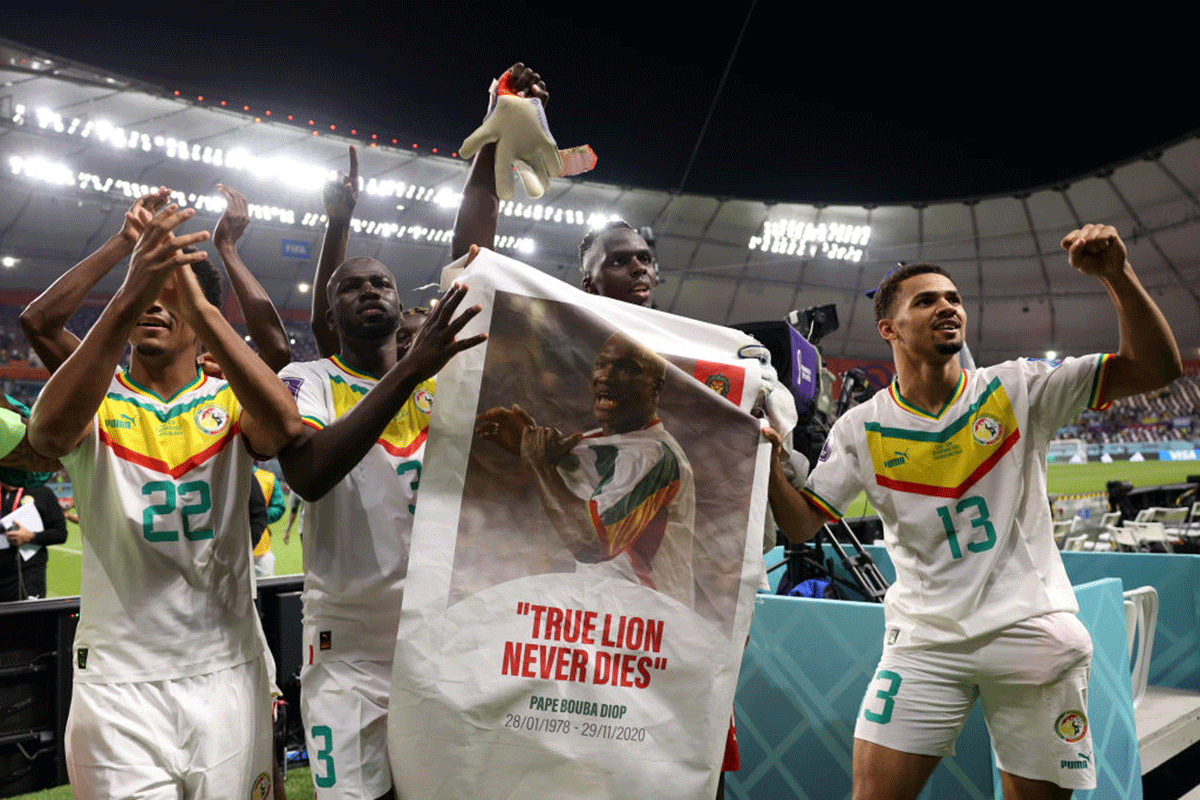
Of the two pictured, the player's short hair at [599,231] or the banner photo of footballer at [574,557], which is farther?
the player's short hair at [599,231]

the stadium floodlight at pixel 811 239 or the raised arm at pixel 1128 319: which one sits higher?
the stadium floodlight at pixel 811 239

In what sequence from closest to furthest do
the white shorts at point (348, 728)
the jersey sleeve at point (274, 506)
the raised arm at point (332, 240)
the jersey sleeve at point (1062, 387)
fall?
the white shorts at point (348, 728) < the jersey sleeve at point (1062, 387) < the raised arm at point (332, 240) < the jersey sleeve at point (274, 506)

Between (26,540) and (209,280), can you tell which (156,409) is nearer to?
(209,280)

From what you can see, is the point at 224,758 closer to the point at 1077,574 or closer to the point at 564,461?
the point at 564,461

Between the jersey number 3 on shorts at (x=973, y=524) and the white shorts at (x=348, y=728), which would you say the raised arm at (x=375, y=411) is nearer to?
the white shorts at (x=348, y=728)

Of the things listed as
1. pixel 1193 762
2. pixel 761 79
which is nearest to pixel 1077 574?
pixel 1193 762

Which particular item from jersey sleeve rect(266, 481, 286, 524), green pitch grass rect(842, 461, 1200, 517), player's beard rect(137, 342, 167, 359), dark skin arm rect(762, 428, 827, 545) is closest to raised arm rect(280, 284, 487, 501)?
player's beard rect(137, 342, 167, 359)

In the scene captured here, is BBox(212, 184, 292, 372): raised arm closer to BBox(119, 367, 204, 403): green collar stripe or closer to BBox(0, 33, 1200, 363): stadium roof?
BBox(119, 367, 204, 403): green collar stripe

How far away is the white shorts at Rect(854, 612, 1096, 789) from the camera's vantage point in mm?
2420

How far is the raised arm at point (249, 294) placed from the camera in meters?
2.58

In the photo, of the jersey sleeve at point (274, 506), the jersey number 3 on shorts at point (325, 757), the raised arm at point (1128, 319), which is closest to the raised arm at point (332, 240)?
the jersey number 3 on shorts at point (325, 757)

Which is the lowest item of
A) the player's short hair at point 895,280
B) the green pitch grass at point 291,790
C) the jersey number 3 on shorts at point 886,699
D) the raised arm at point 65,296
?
the green pitch grass at point 291,790

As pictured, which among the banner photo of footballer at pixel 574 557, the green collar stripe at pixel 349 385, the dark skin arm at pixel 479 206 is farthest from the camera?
the dark skin arm at pixel 479 206

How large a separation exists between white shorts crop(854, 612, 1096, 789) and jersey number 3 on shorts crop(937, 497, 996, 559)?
0.25 meters
